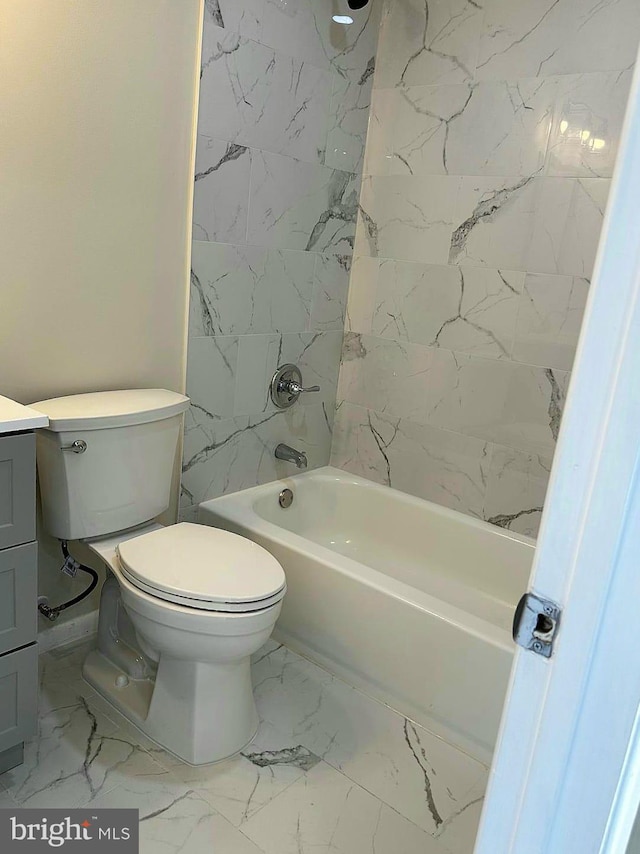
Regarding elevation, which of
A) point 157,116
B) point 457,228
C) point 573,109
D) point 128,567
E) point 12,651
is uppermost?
point 573,109

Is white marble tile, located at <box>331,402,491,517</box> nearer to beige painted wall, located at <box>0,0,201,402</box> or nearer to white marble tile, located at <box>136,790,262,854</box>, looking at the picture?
beige painted wall, located at <box>0,0,201,402</box>

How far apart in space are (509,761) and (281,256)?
6.48ft

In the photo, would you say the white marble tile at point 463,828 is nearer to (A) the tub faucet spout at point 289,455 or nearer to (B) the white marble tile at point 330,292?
(A) the tub faucet spout at point 289,455

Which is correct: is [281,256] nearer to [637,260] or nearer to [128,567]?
[128,567]

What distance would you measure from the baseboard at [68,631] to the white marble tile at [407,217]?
165cm

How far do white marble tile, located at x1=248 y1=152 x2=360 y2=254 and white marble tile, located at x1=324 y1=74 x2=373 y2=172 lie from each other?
48 millimetres

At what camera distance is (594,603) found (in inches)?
24.8

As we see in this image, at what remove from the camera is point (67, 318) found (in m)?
1.93

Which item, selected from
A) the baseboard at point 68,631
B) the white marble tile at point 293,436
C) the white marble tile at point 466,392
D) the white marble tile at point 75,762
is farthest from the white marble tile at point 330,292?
the white marble tile at point 75,762

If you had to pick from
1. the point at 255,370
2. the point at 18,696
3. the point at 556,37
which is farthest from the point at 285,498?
the point at 556,37

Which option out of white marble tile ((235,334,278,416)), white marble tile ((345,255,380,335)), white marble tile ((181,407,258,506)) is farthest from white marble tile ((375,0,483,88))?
white marble tile ((181,407,258,506))

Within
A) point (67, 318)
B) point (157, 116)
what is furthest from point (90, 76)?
point (67, 318)

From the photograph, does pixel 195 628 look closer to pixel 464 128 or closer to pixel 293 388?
pixel 293 388

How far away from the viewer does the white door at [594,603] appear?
1.93 feet
